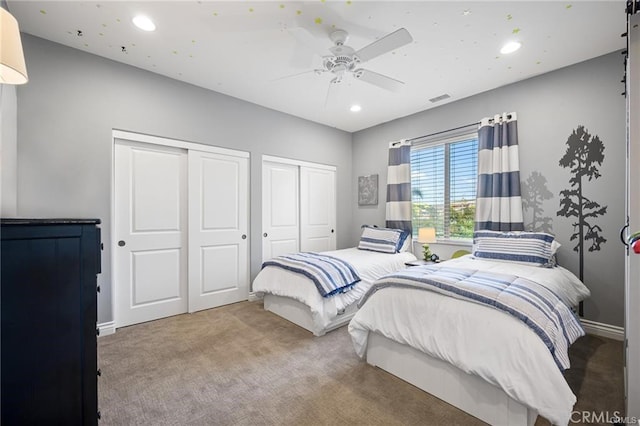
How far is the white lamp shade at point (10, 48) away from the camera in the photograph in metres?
1.10

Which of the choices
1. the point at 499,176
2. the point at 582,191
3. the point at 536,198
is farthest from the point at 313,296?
the point at 582,191

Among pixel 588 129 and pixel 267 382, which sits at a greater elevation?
pixel 588 129

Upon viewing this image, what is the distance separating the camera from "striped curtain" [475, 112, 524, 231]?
317 cm

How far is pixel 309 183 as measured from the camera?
15.0 ft

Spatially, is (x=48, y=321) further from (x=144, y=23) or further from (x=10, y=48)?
(x=144, y=23)

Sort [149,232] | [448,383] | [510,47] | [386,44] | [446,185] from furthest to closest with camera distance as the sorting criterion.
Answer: [446,185]
[149,232]
[510,47]
[386,44]
[448,383]

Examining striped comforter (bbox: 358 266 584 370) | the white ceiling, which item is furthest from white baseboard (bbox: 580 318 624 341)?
the white ceiling

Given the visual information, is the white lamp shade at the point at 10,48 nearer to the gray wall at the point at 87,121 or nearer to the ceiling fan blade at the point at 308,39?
the gray wall at the point at 87,121

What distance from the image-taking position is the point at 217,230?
11.5 feet

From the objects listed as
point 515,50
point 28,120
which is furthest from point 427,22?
point 28,120

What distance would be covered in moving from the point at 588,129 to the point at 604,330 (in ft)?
6.54

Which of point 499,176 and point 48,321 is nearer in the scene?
point 48,321

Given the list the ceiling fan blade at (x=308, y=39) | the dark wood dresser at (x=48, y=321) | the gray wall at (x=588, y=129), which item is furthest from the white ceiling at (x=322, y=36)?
the dark wood dresser at (x=48, y=321)

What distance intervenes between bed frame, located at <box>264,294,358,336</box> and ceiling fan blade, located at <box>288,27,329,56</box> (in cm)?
247
